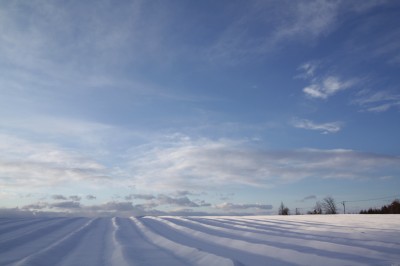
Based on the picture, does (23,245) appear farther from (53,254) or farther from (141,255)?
(141,255)

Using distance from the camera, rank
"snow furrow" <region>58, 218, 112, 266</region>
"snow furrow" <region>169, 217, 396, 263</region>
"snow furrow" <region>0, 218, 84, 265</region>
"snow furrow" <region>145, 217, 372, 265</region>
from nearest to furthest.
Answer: "snow furrow" <region>145, 217, 372, 265</region> < "snow furrow" <region>169, 217, 396, 263</region> < "snow furrow" <region>58, 218, 112, 266</region> < "snow furrow" <region>0, 218, 84, 265</region>

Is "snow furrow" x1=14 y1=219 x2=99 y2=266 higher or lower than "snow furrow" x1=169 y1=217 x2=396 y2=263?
below

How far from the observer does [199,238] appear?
20.9ft

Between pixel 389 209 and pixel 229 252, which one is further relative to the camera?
pixel 389 209

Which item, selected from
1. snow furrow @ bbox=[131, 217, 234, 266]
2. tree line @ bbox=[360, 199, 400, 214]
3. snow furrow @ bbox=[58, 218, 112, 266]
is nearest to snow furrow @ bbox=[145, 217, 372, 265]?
snow furrow @ bbox=[131, 217, 234, 266]

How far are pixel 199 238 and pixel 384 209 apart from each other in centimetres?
2269

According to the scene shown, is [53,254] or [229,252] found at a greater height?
[229,252]

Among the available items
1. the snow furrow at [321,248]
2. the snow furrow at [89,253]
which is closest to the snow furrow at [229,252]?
the snow furrow at [321,248]

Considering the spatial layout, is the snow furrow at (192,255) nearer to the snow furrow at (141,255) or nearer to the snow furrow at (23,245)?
the snow furrow at (141,255)

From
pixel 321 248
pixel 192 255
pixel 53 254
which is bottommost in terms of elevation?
pixel 53 254

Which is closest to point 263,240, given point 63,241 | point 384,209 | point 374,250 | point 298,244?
point 298,244

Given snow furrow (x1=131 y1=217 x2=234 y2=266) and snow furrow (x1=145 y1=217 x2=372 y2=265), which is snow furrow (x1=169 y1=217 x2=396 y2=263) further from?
snow furrow (x1=131 y1=217 x2=234 y2=266)

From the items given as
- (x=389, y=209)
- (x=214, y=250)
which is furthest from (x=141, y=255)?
(x=389, y=209)

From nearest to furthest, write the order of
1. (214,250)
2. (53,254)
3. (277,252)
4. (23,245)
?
(277,252)
(214,250)
(53,254)
(23,245)
